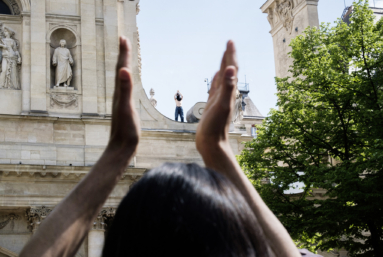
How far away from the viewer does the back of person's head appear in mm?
965

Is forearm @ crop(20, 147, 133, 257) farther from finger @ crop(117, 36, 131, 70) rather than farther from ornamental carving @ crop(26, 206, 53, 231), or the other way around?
ornamental carving @ crop(26, 206, 53, 231)

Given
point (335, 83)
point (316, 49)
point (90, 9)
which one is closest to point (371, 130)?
point (335, 83)

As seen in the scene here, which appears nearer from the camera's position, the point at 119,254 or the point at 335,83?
the point at 119,254

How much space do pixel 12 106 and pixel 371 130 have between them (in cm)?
1096

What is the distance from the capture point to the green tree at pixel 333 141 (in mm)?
15453

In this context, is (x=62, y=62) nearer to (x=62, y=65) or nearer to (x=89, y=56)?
(x=62, y=65)

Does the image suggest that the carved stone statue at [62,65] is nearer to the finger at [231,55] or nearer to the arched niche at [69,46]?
the arched niche at [69,46]

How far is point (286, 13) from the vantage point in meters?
31.8

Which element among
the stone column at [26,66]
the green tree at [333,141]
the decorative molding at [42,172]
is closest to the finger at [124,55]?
the green tree at [333,141]

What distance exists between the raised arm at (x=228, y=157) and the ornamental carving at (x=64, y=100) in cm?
1892

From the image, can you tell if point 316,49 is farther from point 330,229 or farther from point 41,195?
point 41,195

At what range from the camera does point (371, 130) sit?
16016mm

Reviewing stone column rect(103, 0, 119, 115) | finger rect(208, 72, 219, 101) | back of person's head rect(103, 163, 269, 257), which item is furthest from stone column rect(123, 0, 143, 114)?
back of person's head rect(103, 163, 269, 257)

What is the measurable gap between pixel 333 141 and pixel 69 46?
9.46m
